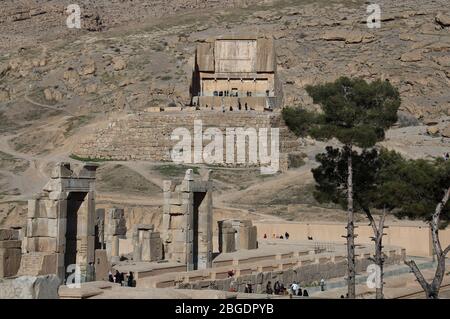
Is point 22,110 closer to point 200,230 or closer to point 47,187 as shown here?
point 200,230

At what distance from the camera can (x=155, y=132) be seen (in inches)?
2544

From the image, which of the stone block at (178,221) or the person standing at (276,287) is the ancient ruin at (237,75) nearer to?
the stone block at (178,221)

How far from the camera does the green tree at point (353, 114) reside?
2427 cm

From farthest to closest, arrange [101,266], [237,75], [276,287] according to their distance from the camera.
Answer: [237,75], [276,287], [101,266]

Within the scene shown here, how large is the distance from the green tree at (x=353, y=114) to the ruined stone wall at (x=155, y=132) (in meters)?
36.3

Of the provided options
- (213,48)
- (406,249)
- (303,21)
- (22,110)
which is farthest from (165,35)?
(406,249)

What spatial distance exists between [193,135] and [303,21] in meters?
56.0

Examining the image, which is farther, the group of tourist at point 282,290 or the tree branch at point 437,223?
the group of tourist at point 282,290
